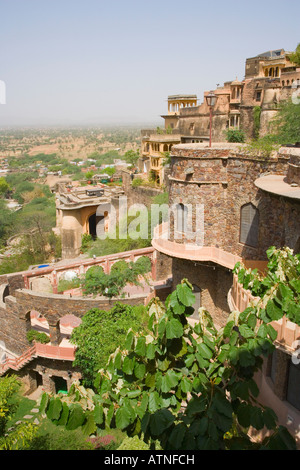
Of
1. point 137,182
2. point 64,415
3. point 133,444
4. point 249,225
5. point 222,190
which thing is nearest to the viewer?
point 64,415

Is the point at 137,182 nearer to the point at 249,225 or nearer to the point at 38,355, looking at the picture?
the point at 38,355

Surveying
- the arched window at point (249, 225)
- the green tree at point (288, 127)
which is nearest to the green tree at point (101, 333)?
the arched window at point (249, 225)

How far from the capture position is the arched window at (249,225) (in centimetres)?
1162

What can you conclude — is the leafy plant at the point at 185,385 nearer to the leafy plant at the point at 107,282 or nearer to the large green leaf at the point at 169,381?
the large green leaf at the point at 169,381

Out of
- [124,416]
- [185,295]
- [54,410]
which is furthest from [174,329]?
[54,410]

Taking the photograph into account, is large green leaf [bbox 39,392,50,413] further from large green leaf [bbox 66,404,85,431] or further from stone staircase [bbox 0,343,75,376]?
stone staircase [bbox 0,343,75,376]

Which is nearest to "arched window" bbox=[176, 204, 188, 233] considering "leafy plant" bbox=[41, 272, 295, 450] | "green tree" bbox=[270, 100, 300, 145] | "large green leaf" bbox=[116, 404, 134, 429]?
"green tree" bbox=[270, 100, 300, 145]

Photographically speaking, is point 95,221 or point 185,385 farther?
point 95,221

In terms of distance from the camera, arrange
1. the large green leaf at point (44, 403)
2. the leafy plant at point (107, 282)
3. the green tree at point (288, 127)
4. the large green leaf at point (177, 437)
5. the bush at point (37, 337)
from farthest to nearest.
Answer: the green tree at point (288, 127) → the bush at point (37, 337) → the leafy plant at point (107, 282) → the large green leaf at point (44, 403) → the large green leaf at point (177, 437)

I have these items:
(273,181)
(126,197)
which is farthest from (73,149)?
(273,181)

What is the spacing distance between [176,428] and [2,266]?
Result: 2717 cm

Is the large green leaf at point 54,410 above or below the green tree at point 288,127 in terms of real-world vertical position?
below

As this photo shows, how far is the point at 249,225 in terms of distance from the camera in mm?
11805

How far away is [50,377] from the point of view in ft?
56.0
